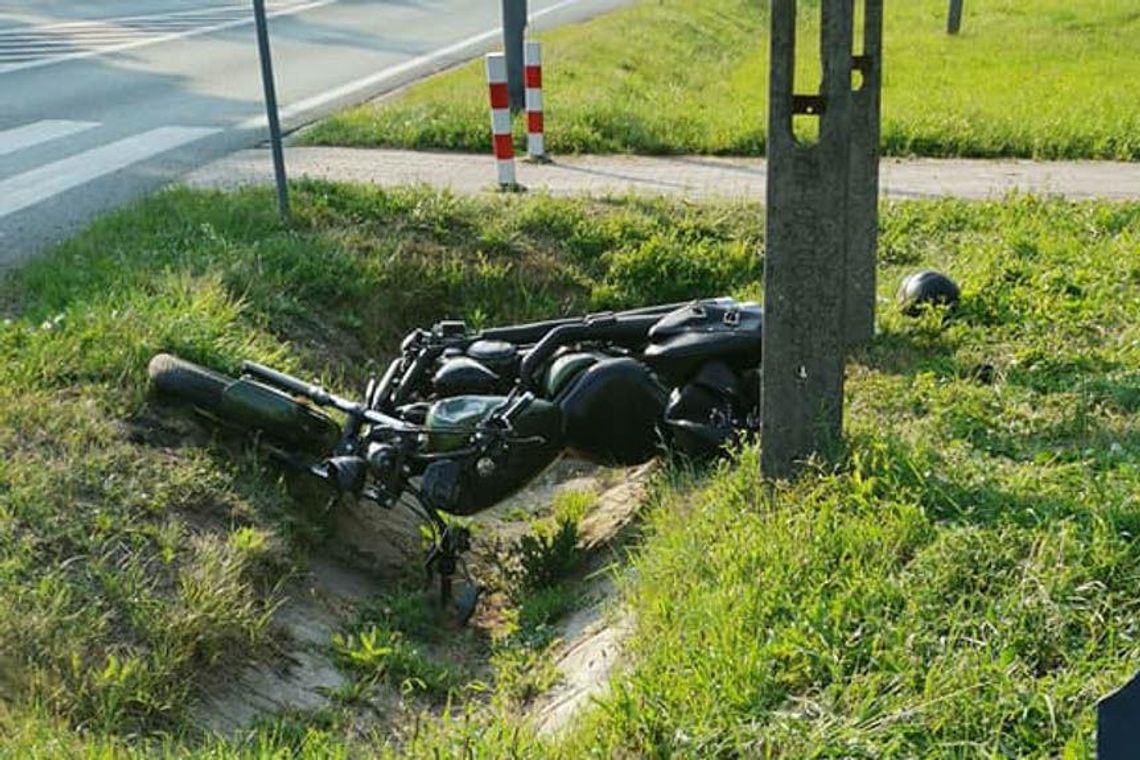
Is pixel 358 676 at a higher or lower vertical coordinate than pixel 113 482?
lower

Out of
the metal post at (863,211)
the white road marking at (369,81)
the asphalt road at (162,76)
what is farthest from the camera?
the white road marking at (369,81)

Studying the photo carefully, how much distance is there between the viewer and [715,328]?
5844mm

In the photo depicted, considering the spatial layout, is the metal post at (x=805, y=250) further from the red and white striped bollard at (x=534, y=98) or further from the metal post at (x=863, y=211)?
the red and white striped bollard at (x=534, y=98)

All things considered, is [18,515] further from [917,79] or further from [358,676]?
[917,79]

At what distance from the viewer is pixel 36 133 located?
39.7 feet

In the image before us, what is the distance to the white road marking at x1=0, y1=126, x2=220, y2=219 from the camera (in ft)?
31.5

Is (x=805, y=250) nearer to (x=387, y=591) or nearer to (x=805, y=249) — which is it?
(x=805, y=249)

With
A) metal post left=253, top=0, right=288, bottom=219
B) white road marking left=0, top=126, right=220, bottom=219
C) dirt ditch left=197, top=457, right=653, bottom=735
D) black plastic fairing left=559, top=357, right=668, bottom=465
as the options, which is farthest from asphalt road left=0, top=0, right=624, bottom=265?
black plastic fairing left=559, top=357, right=668, bottom=465

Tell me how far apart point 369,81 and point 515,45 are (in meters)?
3.96

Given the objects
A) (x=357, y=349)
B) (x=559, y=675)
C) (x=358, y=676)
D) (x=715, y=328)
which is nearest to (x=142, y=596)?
(x=358, y=676)

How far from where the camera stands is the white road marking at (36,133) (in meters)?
11.5

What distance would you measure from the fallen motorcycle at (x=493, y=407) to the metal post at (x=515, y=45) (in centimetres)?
691

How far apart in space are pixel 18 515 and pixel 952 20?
1945 centimetres

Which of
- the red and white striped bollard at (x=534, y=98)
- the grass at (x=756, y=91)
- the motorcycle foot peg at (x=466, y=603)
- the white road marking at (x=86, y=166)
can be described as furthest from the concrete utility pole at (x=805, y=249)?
the grass at (x=756, y=91)
